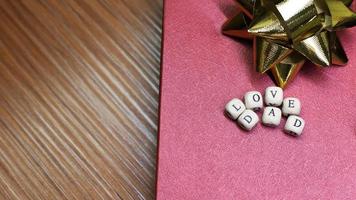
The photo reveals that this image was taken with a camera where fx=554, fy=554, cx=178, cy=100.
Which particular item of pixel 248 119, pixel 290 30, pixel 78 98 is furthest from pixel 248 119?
pixel 78 98

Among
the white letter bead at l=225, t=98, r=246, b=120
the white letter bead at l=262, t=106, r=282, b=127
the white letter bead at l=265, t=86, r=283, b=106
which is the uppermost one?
the white letter bead at l=225, t=98, r=246, b=120

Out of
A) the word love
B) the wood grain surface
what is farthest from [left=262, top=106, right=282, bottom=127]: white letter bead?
the wood grain surface

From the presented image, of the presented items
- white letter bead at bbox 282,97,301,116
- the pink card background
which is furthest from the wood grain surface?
white letter bead at bbox 282,97,301,116

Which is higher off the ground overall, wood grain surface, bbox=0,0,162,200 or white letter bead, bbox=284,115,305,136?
wood grain surface, bbox=0,0,162,200

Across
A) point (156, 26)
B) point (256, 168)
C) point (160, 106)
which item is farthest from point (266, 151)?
point (156, 26)

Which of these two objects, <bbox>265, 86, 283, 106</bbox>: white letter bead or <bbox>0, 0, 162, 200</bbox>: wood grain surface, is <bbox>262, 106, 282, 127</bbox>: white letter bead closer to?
<bbox>265, 86, 283, 106</bbox>: white letter bead

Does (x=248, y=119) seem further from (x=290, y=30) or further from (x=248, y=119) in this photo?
(x=290, y=30)
